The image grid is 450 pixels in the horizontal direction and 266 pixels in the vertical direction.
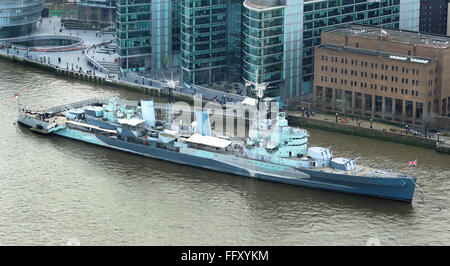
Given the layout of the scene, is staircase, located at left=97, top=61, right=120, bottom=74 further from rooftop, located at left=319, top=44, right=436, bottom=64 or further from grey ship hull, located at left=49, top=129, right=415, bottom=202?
grey ship hull, located at left=49, top=129, right=415, bottom=202

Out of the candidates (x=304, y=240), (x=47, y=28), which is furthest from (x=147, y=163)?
(x=47, y=28)

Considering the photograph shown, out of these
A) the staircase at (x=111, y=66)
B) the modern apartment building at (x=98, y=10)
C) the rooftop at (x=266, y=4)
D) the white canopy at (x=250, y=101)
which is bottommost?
the staircase at (x=111, y=66)

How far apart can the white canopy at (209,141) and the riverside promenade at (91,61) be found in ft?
63.4

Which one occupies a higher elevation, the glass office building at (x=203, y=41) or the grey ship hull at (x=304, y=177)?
the glass office building at (x=203, y=41)

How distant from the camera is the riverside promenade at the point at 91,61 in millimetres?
129500

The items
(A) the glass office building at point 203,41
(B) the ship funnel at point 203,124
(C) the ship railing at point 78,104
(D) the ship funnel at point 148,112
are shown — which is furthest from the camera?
(A) the glass office building at point 203,41

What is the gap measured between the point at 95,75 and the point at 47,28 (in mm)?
29744

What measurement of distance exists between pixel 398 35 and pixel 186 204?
130 ft

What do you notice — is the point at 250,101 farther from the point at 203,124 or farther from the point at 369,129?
the point at 369,129

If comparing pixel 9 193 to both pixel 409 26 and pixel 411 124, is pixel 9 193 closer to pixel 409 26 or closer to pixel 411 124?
pixel 411 124

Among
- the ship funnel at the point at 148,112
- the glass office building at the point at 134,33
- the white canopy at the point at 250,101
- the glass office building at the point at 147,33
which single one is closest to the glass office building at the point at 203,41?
the glass office building at the point at 147,33

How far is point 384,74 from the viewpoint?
11569cm

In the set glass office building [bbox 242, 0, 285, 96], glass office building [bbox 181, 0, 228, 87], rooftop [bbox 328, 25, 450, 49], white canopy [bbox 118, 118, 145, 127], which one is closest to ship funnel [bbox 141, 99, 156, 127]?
white canopy [bbox 118, 118, 145, 127]

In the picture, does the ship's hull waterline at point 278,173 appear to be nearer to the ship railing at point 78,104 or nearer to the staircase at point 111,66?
the ship railing at point 78,104
